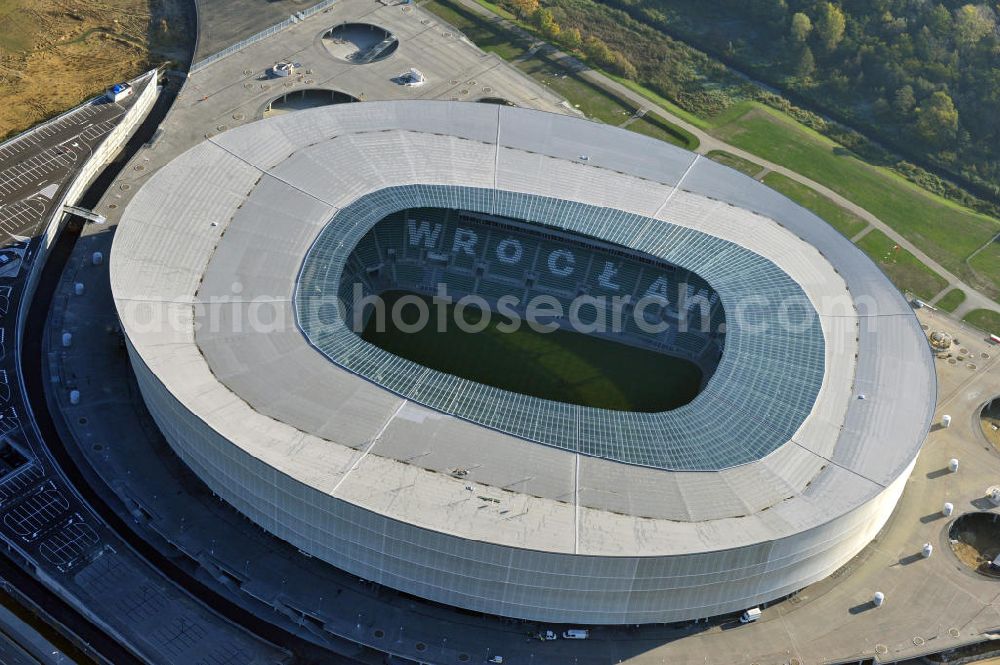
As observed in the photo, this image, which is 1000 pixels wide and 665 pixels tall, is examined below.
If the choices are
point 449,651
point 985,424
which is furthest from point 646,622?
point 985,424

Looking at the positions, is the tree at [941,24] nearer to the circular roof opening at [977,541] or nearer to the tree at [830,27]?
the tree at [830,27]

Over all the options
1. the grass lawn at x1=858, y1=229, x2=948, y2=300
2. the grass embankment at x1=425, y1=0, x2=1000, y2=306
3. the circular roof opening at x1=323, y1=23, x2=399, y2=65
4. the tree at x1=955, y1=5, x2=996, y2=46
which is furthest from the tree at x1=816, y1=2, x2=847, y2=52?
the circular roof opening at x1=323, y1=23, x2=399, y2=65

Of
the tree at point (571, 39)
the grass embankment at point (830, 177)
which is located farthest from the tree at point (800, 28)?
the tree at point (571, 39)

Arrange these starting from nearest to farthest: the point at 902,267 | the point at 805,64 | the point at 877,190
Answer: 1. the point at 902,267
2. the point at 877,190
3. the point at 805,64

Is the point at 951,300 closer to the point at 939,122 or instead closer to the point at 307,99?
the point at 939,122

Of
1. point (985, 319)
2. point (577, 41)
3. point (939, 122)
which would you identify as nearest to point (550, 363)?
point (985, 319)
